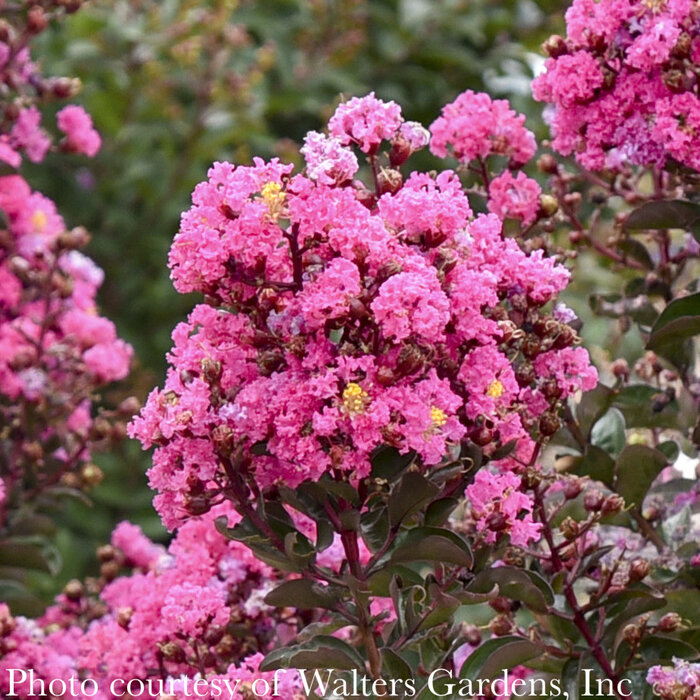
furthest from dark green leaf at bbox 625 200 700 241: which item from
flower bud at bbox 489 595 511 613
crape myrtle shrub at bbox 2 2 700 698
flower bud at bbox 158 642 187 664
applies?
flower bud at bbox 158 642 187 664

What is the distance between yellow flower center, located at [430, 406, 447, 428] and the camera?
117cm

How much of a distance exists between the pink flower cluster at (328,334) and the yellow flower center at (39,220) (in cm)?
89

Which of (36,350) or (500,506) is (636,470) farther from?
(36,350)

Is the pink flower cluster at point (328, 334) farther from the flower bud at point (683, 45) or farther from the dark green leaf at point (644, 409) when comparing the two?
the dark green leaf at point (644, 409)

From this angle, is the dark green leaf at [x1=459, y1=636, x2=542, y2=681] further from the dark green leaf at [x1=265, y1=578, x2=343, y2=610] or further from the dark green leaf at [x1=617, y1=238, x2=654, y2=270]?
the dark green leaf at [x1=617, y1=238, x2=654, y2=270]

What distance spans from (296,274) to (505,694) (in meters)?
0.58

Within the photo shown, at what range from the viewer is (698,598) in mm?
1495

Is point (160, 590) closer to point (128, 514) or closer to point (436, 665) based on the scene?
point (436, 665)

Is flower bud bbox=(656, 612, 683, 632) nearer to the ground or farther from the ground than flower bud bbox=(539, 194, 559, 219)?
nearer to the ground

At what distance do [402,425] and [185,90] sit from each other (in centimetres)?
266

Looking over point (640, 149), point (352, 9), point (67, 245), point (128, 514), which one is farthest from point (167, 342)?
point (640, 149)

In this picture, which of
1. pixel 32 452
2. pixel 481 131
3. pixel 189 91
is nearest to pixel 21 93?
pixel 32 452

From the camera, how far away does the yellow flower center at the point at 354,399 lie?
1152mm

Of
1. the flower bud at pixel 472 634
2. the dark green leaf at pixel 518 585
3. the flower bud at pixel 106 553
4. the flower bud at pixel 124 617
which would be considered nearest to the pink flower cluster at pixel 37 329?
the flower bud at pixel 106 553
